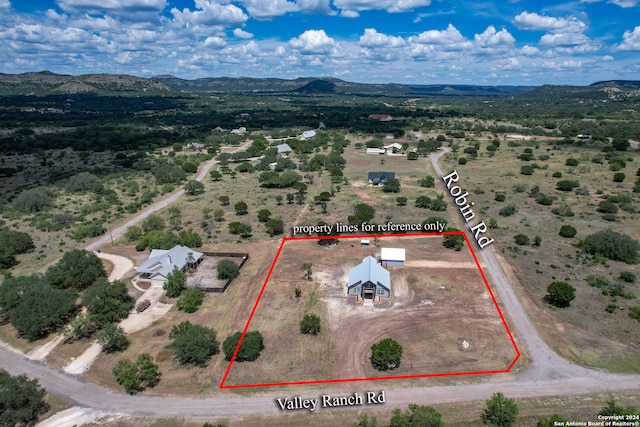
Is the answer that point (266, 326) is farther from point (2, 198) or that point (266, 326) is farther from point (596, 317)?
point (2, 198)

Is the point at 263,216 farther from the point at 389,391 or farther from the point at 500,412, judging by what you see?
the point at 500,412

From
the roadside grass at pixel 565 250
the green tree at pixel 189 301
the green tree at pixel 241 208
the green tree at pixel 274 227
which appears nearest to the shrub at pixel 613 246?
the roadside grass at pixel 565 250

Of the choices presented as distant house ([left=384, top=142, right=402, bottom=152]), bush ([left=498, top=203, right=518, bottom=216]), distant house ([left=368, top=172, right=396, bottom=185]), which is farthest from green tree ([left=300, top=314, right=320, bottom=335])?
distant house ([left=384, top=142, right=402, bottom=152])

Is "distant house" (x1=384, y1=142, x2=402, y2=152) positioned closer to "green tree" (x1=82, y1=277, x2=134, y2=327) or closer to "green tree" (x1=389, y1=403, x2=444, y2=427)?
"green tree" (x1=82, y1=277, x2=134, y2=327)

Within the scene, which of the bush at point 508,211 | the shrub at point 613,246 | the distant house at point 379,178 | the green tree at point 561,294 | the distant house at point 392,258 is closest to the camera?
the green tree at point 561,294

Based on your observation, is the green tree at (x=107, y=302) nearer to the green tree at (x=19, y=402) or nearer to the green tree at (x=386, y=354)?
the green tree at (x=19, y=402)

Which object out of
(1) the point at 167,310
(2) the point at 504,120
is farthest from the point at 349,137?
(1) the point at 167,310
